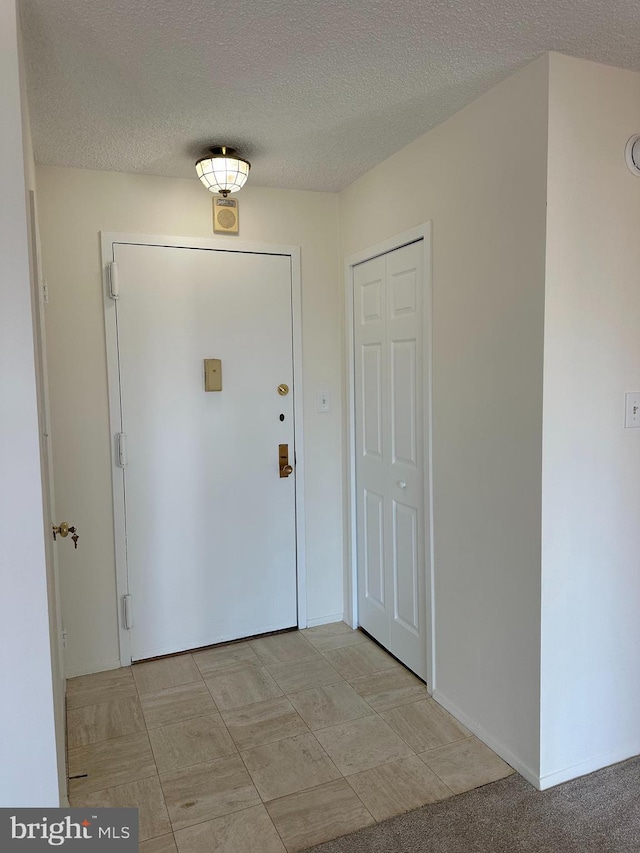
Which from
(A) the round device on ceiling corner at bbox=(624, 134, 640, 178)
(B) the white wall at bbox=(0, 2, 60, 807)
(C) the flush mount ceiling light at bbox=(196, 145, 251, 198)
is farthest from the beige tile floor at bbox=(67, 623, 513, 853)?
(C) the flush mount ceiling light at bbox=(196, 145, 251, 198)

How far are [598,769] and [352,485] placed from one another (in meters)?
1.65

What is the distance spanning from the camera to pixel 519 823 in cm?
188

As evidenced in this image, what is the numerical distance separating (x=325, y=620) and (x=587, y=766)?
157 centimetres

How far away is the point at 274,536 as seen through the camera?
3217 millimetres

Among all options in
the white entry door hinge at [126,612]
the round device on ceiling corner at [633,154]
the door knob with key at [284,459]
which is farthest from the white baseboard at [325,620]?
the round device on ceiling corner at [633,154]

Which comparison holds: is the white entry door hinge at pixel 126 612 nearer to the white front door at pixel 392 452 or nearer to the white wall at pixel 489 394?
the white front door at pixel 392 452

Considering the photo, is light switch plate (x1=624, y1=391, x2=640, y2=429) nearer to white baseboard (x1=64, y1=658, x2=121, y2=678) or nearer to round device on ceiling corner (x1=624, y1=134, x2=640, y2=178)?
round device on ceiling corner (x1=624, y1=134, x2=640, y2=178)

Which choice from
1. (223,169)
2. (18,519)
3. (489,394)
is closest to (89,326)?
(223,169)

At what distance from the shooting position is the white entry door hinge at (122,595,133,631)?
9.56ft

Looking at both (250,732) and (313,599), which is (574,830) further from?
(313,599)

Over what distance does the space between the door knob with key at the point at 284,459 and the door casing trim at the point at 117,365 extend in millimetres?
57

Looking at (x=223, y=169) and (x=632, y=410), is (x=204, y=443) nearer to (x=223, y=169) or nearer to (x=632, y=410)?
(x=223, y=169)

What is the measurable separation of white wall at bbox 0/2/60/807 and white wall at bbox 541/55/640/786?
150 centimetres

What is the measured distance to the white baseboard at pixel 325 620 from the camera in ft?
11.0
